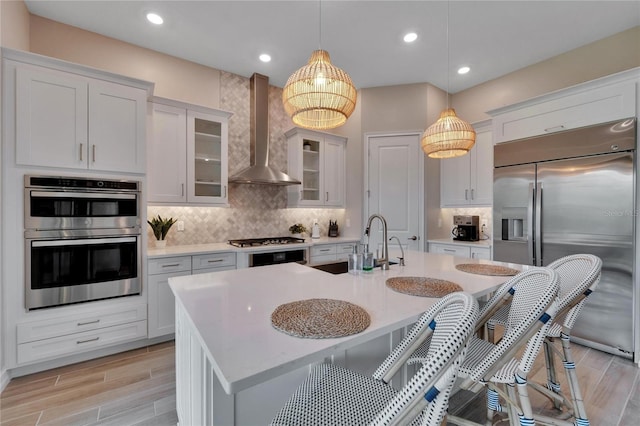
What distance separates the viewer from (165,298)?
8.94 ft

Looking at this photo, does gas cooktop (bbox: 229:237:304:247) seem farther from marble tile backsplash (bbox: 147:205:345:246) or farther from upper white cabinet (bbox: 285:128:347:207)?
upper white cabinet (bbox: 285:128:347:207)

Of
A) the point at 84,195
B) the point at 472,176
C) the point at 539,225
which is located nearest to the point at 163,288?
the point at 84,195

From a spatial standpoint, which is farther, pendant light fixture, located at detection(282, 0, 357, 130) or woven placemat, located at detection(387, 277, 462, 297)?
pendant light fixture, located at detection(282, 0, 357, 130)

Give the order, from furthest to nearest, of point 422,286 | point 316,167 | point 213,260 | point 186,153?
point 316,167 → point 186,153 → point 213,260 → point 422,286

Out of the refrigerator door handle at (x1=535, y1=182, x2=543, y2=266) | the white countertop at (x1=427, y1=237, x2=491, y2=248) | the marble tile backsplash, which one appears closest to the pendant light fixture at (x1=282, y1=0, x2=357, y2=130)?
the marble tile backsplash

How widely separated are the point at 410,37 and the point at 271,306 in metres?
3.13

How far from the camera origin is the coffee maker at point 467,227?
12.4ft

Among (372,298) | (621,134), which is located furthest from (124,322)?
(621,134)

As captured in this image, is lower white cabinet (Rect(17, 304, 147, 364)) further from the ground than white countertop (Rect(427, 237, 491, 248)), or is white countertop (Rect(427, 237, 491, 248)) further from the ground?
white countertop (Rect(427, 237, 491, 248))

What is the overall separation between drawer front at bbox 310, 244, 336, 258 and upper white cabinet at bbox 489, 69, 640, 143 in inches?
95.1

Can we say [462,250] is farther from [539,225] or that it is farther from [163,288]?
[163,288]

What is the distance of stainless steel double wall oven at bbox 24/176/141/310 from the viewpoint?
2.18 m

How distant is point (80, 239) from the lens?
2.33m

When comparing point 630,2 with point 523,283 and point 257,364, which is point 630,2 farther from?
point 257,364
